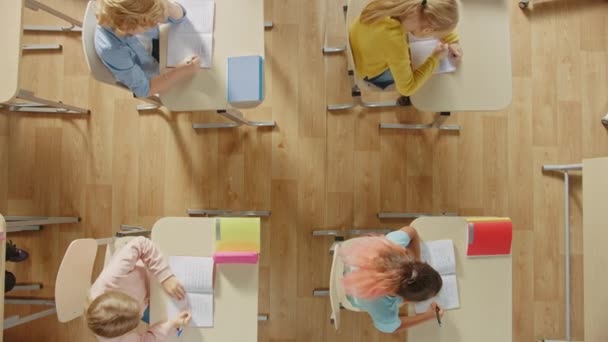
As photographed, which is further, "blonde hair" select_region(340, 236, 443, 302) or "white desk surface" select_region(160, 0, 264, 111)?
"white desk surface" select_region(160, 0, 264, 111)

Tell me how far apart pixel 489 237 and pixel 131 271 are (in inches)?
61.4

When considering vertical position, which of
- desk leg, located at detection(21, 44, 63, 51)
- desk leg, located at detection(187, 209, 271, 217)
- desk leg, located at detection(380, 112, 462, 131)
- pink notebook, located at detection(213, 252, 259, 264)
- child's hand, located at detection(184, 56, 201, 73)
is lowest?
pink notebook, located at detection(213, 252, 259, 264)

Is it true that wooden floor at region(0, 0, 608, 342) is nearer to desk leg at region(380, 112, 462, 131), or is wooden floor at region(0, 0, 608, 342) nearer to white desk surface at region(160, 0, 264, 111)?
desk leg at region(380, 112, 462, 131)

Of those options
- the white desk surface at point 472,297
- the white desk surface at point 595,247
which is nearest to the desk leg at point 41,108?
the white desk surface at point 472,297

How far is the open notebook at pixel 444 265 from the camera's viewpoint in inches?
70.0

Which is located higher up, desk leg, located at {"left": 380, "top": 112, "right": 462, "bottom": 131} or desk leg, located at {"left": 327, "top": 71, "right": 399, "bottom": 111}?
desk leg, located at {"left": 327, "top": 71, "right": 399, "bottom": 111}

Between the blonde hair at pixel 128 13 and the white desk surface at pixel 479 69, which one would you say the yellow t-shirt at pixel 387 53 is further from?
the blonde hair at pixel 128 13

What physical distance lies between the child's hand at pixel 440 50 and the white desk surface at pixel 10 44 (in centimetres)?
178

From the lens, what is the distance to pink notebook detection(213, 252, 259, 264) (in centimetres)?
174

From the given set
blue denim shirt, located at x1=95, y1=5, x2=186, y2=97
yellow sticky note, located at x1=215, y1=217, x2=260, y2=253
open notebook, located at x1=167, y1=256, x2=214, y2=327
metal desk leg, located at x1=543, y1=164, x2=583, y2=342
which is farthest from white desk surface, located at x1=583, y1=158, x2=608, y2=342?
blue denim shirt, located at x1=95, y1=5, x2=186, y2=97

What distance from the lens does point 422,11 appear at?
152 cm

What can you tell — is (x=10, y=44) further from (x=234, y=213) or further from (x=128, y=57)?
(x=234, y=213)

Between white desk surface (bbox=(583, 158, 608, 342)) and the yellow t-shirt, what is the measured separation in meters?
0.93

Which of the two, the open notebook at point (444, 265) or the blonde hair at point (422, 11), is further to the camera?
the open notebook at point (444, 265)
